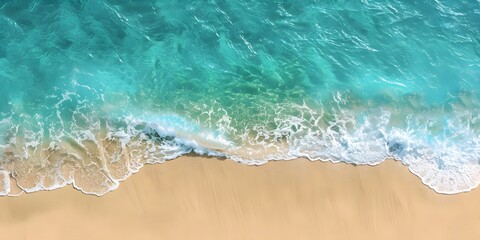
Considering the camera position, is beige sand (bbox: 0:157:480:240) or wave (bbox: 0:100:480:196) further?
wave (bbox: 0:100:480:196)

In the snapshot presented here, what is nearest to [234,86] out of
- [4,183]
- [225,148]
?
[225,148]

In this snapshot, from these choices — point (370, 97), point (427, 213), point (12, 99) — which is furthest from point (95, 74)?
point (427, 213)

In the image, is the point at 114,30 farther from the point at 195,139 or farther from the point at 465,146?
the point at 465,146

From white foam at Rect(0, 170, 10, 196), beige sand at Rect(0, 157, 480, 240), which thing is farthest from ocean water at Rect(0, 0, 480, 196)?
beige sand at Rect(0, 157, 480, 240)

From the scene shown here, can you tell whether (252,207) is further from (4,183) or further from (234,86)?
(4,183)

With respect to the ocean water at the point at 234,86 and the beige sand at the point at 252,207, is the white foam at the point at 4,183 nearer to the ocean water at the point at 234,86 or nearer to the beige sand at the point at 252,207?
the ocean water at the point at 234,86

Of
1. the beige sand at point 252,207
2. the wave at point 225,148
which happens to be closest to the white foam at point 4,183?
the wave at point 225,148

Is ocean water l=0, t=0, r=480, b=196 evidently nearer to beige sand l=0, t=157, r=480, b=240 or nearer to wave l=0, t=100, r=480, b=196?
wave l=0, t=100, r=480, b=196
